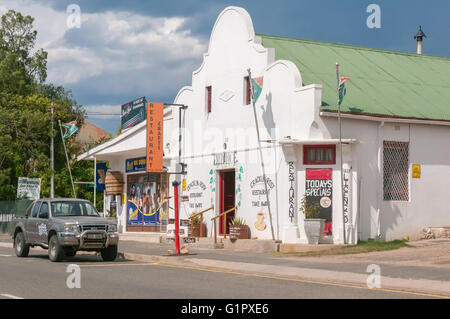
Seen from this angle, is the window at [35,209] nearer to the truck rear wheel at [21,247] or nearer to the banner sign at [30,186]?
the truck rear wheel at [21,247]

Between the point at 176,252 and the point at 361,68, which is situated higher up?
the point at 361,68

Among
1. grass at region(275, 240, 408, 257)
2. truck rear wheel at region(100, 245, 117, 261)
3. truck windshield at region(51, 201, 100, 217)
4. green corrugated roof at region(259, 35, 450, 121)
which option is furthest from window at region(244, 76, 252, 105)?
truck rear wheel at region(100, 245, 117, 261)

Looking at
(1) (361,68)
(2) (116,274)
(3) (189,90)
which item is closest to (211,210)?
(3) (189,90)

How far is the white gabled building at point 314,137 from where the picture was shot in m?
23.5

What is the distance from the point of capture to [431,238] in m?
24.4

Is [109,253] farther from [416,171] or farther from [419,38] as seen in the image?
[419,38]

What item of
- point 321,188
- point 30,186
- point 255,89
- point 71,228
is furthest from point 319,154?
point 30,186

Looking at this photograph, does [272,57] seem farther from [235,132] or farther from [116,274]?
[116,274]

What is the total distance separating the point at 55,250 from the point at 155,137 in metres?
10.2

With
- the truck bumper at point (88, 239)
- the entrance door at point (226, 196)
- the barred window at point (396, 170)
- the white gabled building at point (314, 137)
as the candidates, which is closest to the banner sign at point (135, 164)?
the white gabled building at point (314, 137)

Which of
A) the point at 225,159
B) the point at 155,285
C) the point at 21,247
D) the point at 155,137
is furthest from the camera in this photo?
the point at 155,137

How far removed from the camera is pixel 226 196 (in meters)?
27.5

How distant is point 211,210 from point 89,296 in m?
16.2

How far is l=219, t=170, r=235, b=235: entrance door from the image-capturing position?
27250mm
